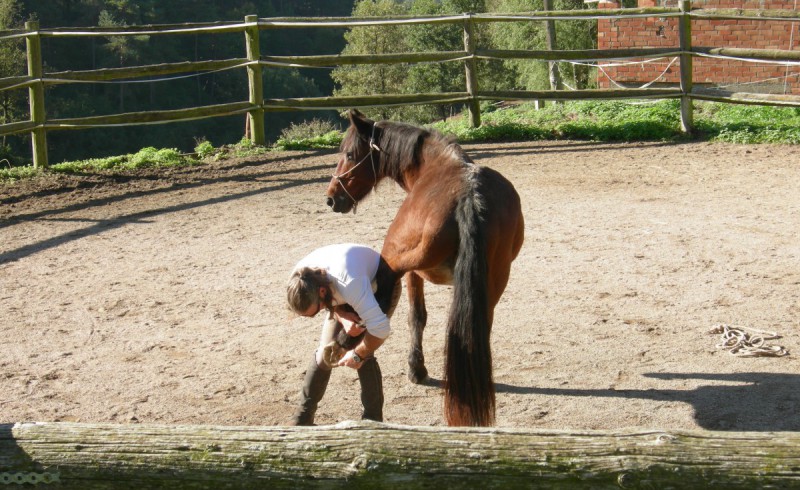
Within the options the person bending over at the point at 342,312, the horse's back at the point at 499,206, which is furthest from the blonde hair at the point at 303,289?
the horse's back at the point at 499,206

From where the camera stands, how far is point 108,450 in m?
2.20

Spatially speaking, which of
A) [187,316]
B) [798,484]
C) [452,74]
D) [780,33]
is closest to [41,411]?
[187,316]

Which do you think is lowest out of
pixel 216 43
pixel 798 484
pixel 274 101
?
pixel 798 484

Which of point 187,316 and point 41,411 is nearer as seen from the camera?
point 41,411

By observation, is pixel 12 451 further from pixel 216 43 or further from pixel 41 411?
pixel 216 43

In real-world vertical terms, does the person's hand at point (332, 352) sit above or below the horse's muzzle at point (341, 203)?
below

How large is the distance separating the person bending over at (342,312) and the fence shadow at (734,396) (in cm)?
103

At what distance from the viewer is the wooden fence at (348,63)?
10508 mm

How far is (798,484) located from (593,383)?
2495mm

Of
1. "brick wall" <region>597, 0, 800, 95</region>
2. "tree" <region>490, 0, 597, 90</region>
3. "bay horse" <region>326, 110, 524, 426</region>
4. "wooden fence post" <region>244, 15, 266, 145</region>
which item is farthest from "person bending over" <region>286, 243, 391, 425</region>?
"tree" <region>490, 0, 597, 90</region>

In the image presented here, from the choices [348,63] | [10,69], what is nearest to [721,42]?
[348,63]

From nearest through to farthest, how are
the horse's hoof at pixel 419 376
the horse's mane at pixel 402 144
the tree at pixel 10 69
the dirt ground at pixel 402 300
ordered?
the dirt ground at pixel 402 300 → the horse's mane at pixel 402 144 → the horse's hoof at pixel 419 376 → the tree at pixel 10 69

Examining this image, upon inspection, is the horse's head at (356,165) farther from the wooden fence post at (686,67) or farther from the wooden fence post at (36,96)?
the wooden fence post at (686,67)

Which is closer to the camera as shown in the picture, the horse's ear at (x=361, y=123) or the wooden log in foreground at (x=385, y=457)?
the wooden log in foreground at (x=385, y=457)
